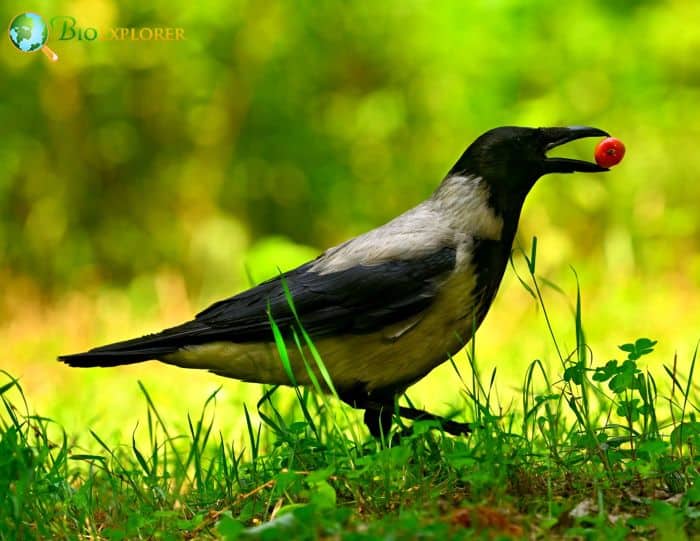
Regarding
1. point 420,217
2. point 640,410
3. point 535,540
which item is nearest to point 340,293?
point 420,217

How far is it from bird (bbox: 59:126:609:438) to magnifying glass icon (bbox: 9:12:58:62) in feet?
14.4

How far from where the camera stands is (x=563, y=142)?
150 inches

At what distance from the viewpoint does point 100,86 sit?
27.1ft

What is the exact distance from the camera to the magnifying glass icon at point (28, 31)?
291 inches

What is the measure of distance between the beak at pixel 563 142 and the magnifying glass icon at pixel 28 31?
4.80 metres

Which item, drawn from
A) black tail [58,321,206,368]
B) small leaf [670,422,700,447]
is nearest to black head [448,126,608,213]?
Result: small leaf [670,422,700,447]

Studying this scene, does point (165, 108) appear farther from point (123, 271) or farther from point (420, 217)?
point (420, 217)

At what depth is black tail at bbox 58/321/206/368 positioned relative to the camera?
145 inches

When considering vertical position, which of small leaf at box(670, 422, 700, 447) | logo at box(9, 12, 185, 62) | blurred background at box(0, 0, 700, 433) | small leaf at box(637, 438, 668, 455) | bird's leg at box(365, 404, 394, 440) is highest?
logo at box(9, 12, 185, 62)

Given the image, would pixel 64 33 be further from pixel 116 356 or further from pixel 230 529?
pixel 230 529

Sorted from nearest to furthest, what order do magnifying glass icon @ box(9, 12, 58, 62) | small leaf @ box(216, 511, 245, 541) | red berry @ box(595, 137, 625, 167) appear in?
small leaf @ box(216, 511, 245, 541)
red berry @ box(595, 137, 625, 167)
magnifying glass icon @ box(9, 12, 58, 62)

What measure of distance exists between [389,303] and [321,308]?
0.81ft

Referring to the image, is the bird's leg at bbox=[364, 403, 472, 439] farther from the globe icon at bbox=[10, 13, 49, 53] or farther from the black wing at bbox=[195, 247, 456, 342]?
the globe icon at bbox=[10, 13, 49, 53]

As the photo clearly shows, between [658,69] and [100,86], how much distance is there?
445 cm
